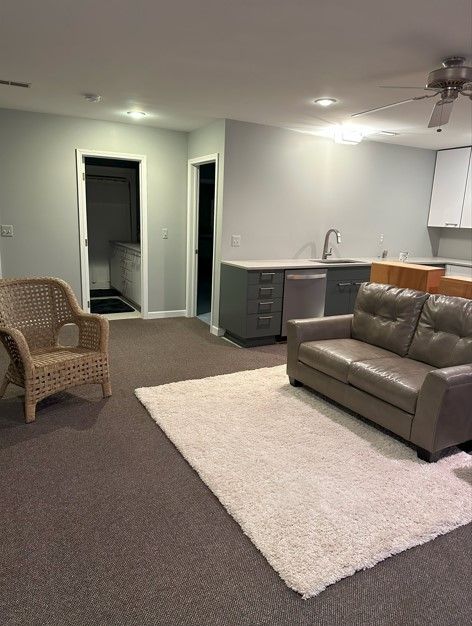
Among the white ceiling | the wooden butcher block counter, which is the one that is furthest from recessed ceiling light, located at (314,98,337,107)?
the wooden butcher block counter

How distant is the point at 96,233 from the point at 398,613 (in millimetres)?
6736

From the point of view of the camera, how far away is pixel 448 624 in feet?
5.09

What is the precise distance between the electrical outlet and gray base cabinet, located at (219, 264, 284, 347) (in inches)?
93.9

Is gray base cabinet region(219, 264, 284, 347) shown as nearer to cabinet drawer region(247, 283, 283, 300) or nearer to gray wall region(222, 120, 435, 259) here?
cabinet drawer region(247, 283, 283, 300)

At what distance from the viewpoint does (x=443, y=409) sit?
239 cm

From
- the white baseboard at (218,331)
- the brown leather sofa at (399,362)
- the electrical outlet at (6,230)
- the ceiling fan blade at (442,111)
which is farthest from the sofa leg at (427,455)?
the electrical outlet at (6,230)

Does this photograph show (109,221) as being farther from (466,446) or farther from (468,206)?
(466,446)

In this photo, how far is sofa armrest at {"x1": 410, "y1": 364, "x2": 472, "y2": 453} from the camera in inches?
94.0

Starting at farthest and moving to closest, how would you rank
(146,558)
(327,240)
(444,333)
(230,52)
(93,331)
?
1. (327,240)
2. (93,331)
3. (444,333)
4. (230,52)
5. (146,558)

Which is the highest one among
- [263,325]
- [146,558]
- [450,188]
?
[450,188]

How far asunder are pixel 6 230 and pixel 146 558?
4.13 m

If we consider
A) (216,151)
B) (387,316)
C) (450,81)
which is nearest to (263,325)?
(387,316)

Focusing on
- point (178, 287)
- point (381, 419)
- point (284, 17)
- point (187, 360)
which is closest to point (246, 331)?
point (187, 360)

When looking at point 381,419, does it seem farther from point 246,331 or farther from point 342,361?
point 246,331
